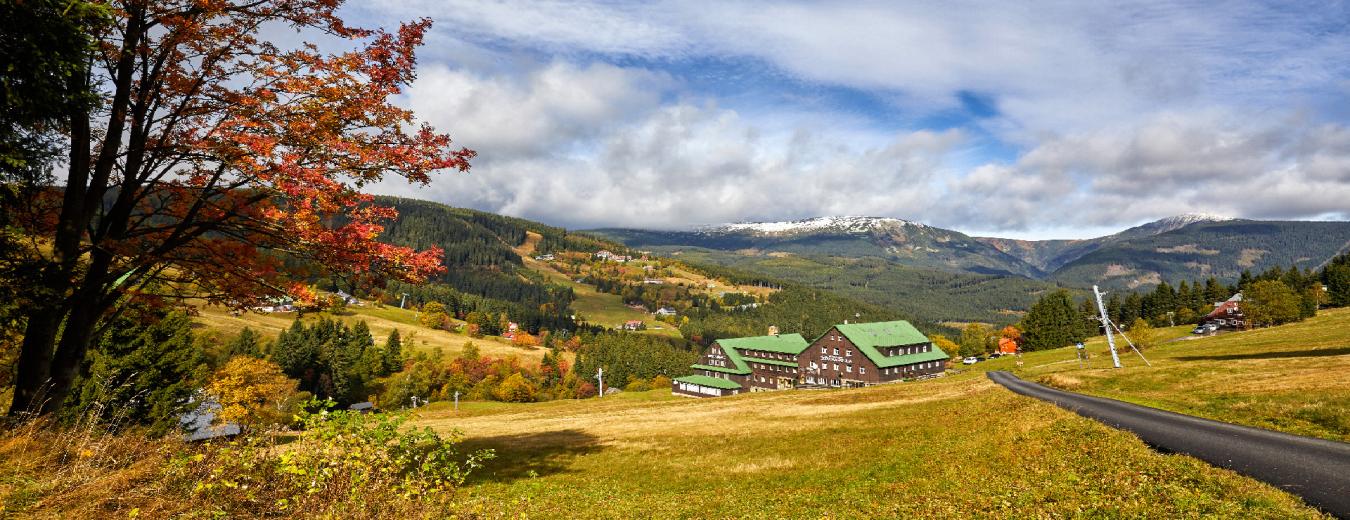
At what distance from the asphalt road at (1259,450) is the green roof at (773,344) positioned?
3663 inches

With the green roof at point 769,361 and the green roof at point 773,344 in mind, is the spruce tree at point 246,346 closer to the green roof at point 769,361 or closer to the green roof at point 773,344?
the green roof at point 773,344

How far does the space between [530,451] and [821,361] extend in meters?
90.4

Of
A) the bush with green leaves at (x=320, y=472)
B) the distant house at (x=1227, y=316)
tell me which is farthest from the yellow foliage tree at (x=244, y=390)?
the distant house at (x=1227, y=316)

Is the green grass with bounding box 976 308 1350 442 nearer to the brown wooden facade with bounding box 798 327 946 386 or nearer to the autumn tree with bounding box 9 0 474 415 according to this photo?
the autumn tree with bounding box 9 0 474 415

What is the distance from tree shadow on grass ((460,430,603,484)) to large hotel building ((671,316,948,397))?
7712cm

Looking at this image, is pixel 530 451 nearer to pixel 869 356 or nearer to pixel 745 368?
pixel 869 356

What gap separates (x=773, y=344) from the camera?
121 m

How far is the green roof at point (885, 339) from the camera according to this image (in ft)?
335

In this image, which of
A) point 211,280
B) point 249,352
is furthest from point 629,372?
point 211,280

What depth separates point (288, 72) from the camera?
12.2 metres

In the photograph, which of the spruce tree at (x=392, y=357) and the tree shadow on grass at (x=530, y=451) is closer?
the tree shadow on grass at (x=530, y=451)

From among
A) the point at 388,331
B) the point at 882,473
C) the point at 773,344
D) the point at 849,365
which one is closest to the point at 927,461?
the point at 882,473

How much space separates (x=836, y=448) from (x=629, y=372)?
133 meters

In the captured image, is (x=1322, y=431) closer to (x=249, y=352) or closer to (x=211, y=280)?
(x=211, y=280)
